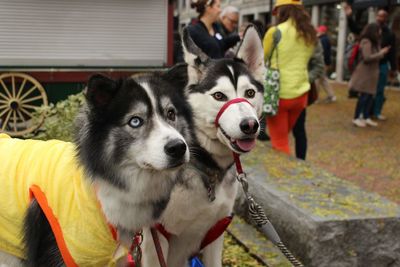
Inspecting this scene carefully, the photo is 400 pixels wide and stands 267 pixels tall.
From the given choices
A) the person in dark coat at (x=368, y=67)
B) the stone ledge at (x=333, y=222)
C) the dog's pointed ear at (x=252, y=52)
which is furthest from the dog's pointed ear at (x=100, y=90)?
the person in dark coat at (x=368, y=67)

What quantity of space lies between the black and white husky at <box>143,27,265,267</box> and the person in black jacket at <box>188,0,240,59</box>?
2081 millimetres

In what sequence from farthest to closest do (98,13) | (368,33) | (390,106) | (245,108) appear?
(390,106) → (368,33) → (98,13) → (245,108)

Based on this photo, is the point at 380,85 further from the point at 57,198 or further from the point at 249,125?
the point at 57,198

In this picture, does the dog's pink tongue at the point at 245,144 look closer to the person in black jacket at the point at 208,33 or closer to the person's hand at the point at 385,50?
the person in black jacket at the point at 208,33

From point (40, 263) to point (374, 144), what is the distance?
24.5 feet

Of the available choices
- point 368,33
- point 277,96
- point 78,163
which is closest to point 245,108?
point 78,163

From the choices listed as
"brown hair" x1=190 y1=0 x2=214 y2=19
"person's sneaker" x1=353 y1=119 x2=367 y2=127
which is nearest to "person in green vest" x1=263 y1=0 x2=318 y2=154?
"brown hair" x1=190 y1=0 x2=214 y2=19

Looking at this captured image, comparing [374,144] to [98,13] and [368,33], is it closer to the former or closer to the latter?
[368,33]

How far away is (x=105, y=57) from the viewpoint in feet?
25.6

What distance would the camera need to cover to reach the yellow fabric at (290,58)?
511cm

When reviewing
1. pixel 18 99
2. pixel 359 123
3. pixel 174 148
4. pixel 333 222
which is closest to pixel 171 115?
pixel 174 148

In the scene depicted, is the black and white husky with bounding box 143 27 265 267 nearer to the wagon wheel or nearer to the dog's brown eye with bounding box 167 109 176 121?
the dog's brown eye with bounding box 167 109 176 121

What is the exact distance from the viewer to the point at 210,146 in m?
3.02

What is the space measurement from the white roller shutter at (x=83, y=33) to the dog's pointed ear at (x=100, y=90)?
561 centimetres
